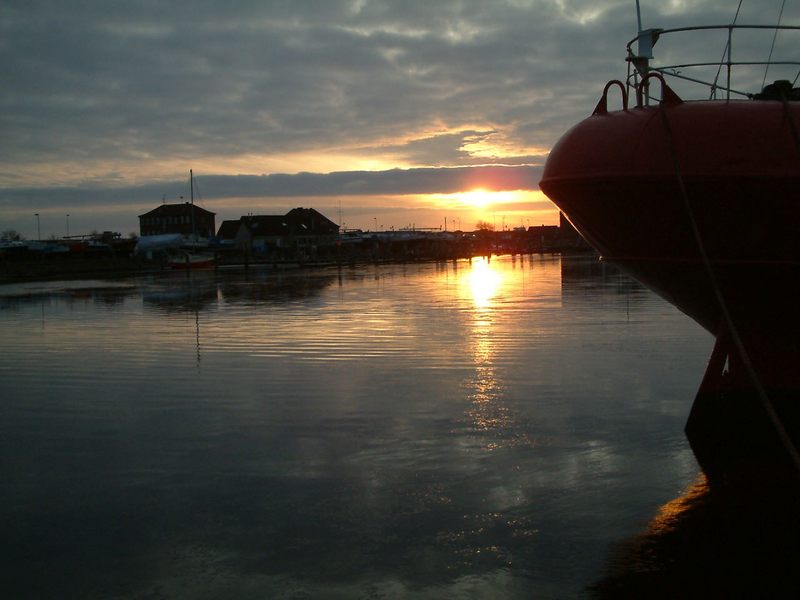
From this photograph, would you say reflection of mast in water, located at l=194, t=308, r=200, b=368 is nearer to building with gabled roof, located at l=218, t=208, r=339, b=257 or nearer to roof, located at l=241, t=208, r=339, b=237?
building with gabled roof, located at l=218, t=208, r=339, b=257

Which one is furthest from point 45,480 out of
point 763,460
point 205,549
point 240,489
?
point 763,460

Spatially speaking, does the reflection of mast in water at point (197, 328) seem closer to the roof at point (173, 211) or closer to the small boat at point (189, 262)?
the small boat at point (189, 262)

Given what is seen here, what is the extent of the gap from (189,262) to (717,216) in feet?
A: 185

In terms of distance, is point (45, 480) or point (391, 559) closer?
point (391, 559)

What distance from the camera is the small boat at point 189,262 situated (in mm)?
60406

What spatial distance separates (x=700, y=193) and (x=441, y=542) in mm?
3791

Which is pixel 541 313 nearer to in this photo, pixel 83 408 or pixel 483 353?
pixel 483 353

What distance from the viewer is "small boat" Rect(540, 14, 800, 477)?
22.7 ft

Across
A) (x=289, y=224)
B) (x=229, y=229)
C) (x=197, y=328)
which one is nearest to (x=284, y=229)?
(x=289, y=224)

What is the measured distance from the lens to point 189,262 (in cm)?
6041

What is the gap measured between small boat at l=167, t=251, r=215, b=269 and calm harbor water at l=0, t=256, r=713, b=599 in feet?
153

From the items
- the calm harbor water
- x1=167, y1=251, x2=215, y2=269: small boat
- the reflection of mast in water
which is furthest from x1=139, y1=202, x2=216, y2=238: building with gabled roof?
the calm harbor water

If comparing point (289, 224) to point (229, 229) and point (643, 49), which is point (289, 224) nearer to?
point (229, 229)

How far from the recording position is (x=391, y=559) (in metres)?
4.98
